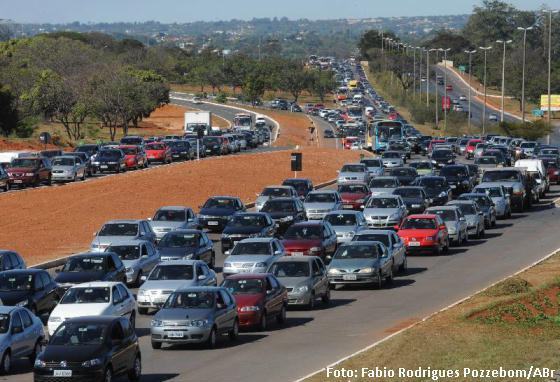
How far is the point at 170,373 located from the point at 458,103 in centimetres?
17093

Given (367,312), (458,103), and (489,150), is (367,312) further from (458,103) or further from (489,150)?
(458,103)

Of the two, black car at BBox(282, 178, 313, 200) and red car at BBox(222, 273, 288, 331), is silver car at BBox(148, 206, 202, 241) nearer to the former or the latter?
black car at BBox(282, 178, 313, 200)

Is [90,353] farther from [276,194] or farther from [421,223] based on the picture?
[276,194]

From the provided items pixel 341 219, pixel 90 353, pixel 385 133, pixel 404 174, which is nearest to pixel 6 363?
pixel 90 353

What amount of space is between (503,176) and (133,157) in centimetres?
2835

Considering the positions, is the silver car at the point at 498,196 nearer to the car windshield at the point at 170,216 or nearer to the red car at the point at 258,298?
the car windshield at the point at 170,216

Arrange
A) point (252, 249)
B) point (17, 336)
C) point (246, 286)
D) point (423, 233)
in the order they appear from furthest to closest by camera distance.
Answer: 1. point (423, 233)
2. point (252, 249)
3. point (246, 286)
4. point (17, 336)

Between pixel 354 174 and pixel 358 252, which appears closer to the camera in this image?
pixel 358 252

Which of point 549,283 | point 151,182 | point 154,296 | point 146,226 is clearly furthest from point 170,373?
point 151,182

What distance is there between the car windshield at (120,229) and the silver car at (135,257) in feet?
12.1

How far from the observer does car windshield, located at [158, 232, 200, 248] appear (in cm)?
4144

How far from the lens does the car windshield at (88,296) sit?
97.7 ft

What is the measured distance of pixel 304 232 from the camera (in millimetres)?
43438

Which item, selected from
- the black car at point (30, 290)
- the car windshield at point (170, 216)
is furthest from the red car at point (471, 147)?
the black car at point (30, 290)
